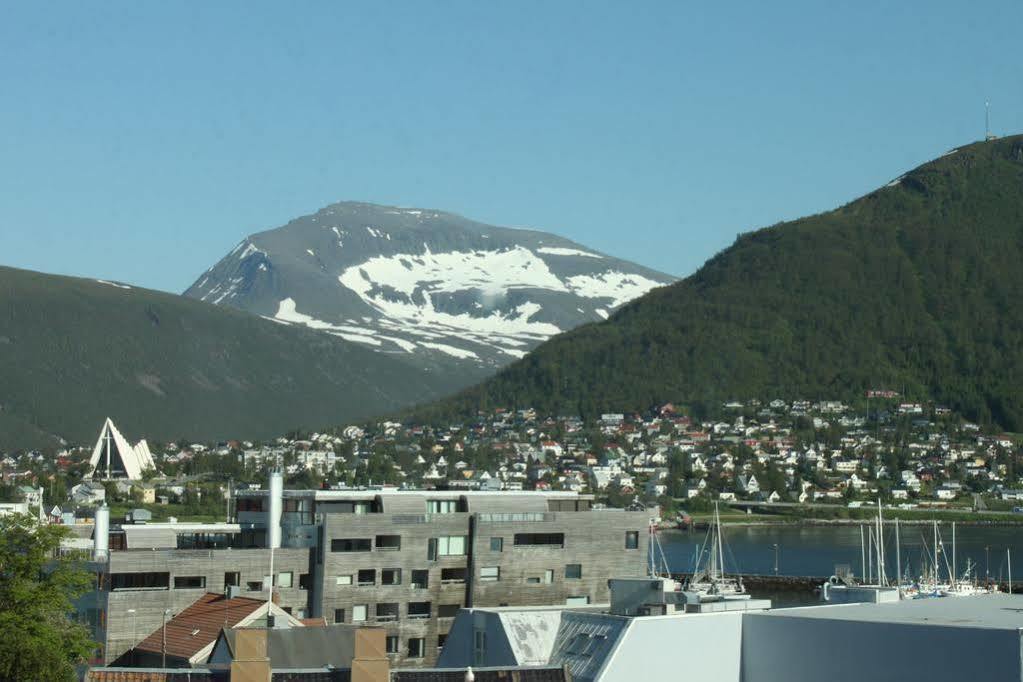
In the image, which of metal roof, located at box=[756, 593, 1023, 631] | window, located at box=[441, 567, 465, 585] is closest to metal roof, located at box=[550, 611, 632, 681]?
metal roof, located at box=[756, 593, 1023, 631]

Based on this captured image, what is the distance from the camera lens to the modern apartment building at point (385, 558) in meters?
51.2

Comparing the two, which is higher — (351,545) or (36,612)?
(351,545)

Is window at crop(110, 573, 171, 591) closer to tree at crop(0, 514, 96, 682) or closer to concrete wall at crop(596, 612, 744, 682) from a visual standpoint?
tree at crop(0, 514, 96, 682)

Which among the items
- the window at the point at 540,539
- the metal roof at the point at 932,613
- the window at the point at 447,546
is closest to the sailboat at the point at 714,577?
the window at the point at 540,539

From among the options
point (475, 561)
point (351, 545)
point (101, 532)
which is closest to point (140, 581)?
point (101, 532)

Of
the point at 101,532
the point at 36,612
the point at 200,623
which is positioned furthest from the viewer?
the point at 101,532

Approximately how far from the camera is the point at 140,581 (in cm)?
5025

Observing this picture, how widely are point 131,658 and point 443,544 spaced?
38.2ft

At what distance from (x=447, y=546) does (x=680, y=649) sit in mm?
22058

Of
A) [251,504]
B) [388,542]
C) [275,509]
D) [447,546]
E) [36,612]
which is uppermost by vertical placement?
[251,504]

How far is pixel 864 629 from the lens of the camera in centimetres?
3253

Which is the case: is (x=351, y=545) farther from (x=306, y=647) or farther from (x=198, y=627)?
(x=306, y=647)

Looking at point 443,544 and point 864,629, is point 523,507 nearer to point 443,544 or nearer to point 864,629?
point 443,544

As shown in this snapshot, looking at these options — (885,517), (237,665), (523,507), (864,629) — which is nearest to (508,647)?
(864,629)
